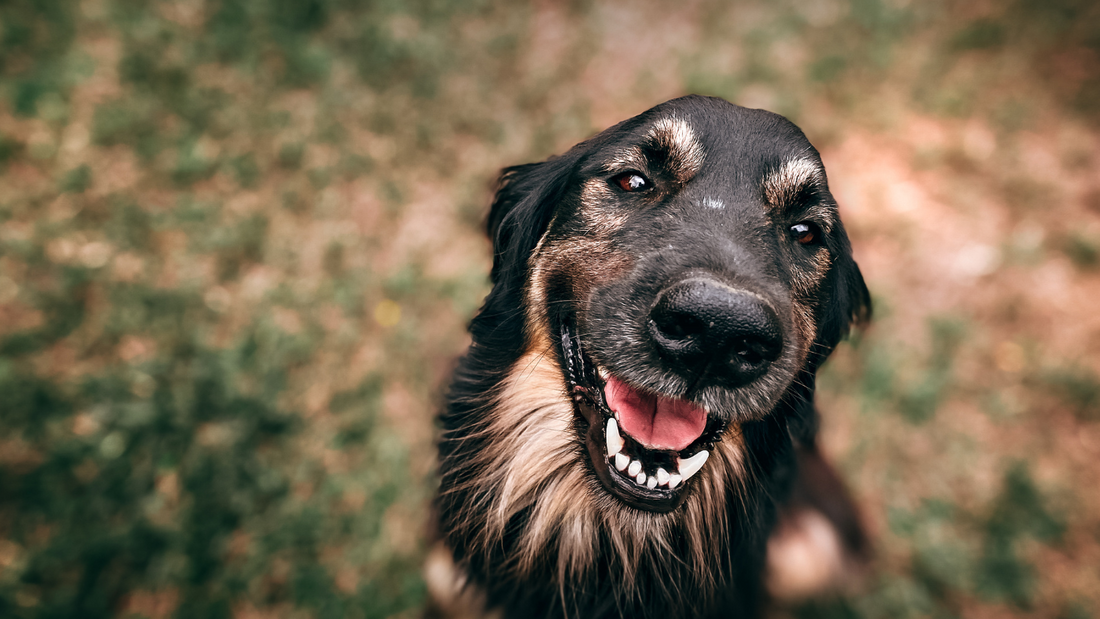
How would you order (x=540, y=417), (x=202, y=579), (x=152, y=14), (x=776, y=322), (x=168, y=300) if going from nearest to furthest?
(x=776, y=322) < (x=540, y=417) < (x=202, y=579) < (x=168, y=300) < (x=152, y=14)

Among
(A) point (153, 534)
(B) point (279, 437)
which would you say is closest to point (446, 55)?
(B) point (279, 437)

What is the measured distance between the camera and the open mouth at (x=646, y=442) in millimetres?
1796

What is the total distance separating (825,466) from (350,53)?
15.2ft

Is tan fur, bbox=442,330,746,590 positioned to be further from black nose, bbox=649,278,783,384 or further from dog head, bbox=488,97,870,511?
black nose, bbox=649,278,783,384

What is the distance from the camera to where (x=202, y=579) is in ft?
9.30

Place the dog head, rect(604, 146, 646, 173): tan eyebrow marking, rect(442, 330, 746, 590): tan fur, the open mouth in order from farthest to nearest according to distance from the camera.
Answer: rect(442, 330, 746, 590): tan fur, rect(604, 146, 646, 173): tan eyebrow marking, the open mouth, the dog head

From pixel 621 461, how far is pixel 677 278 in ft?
2.15

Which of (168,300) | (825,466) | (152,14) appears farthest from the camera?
(152,14)

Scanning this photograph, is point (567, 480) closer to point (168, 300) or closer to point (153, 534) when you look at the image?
point (153, 534)

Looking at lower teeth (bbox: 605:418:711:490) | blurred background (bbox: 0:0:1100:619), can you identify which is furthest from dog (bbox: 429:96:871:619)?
blurred background (bbox: 0:0:1100:619)

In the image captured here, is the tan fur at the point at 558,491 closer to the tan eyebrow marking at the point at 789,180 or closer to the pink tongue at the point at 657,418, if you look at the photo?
the pink tongue at the point at 657,418

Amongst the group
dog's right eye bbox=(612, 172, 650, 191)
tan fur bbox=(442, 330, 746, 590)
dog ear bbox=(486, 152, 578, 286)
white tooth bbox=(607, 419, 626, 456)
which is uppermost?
dog's right eye bbox=(612, 172, 650, 191)

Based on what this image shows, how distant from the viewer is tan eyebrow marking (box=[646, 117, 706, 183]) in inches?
73.1

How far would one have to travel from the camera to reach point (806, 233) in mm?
1977
